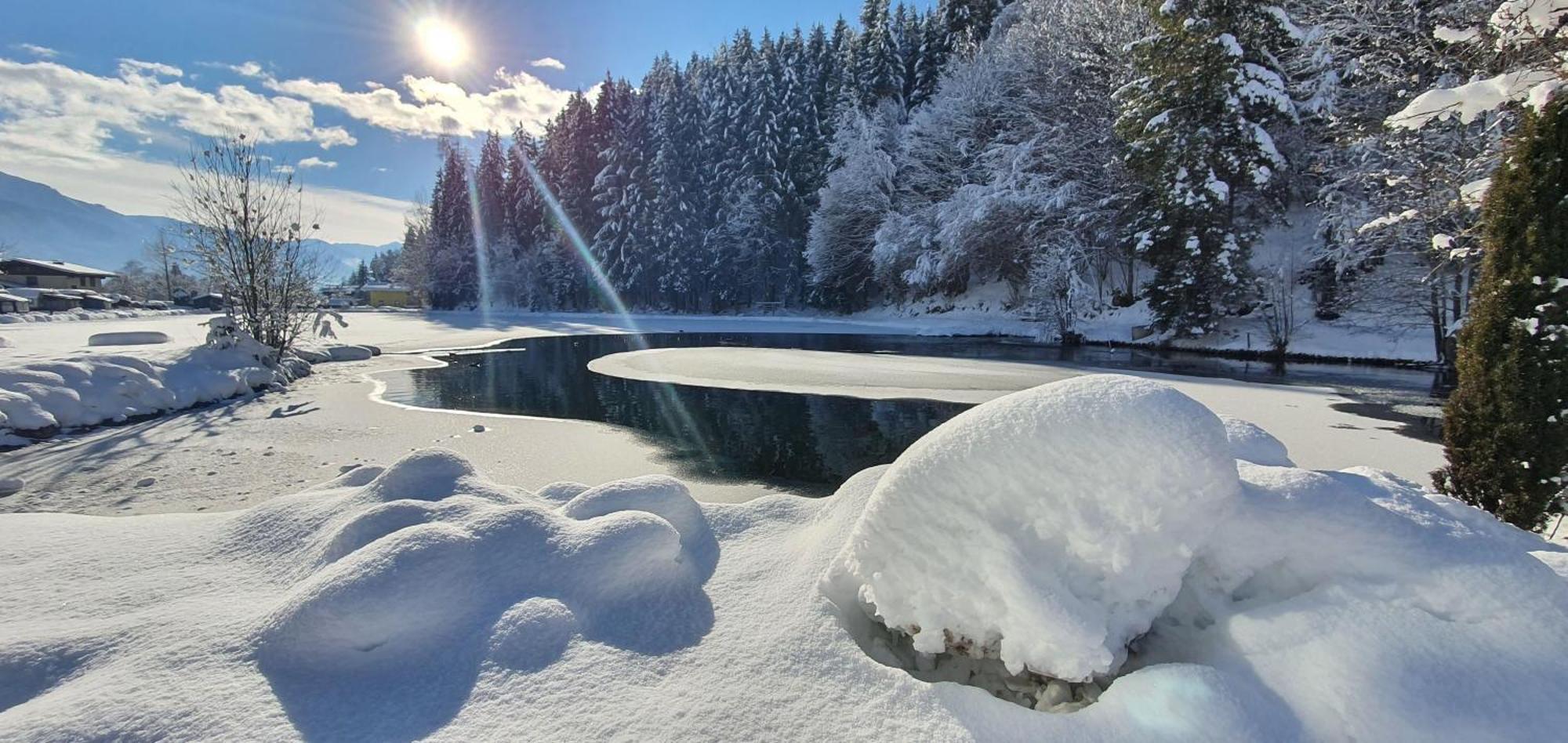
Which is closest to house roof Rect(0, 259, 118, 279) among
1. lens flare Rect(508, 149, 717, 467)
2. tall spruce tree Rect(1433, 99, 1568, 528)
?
lens flare Rect(508, 149, 717, 467)

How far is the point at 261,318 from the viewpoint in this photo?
36.5 ft

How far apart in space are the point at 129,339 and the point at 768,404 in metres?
17.9

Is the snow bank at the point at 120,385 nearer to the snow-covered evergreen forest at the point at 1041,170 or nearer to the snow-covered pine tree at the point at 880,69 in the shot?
the snow-covered evergreen forest at the point at 1041,170

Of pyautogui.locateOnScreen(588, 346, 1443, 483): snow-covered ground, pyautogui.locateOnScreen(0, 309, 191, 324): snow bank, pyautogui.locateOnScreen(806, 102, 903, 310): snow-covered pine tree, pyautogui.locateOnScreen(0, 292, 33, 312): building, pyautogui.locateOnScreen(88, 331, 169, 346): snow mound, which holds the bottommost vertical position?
pyautogui.locateOnScreen(588, 346, 1443, 483): snow-covered ground

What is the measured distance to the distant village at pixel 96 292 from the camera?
104 feet

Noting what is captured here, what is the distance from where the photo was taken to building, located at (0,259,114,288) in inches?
1591

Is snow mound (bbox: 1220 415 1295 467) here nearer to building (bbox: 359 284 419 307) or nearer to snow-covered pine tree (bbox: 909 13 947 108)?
snow-covered pine tree (bbox: 909 13 947 108)

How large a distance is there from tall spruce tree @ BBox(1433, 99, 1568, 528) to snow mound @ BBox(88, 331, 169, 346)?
2229 centimetres

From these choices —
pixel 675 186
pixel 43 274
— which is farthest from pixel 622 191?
pixel 43 274

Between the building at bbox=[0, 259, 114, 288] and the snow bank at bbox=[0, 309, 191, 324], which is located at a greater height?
the building at bbox=[0, 259, 114, 288]

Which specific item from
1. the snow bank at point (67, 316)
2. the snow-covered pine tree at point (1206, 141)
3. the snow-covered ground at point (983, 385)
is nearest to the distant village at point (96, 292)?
the snow bank at point (67, 316)

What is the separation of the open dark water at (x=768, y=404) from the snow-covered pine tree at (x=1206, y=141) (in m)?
2.07

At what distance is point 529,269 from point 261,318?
30.4 metres

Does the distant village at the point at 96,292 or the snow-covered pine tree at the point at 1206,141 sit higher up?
the snow-covered pine tree at the point at 1206,141
